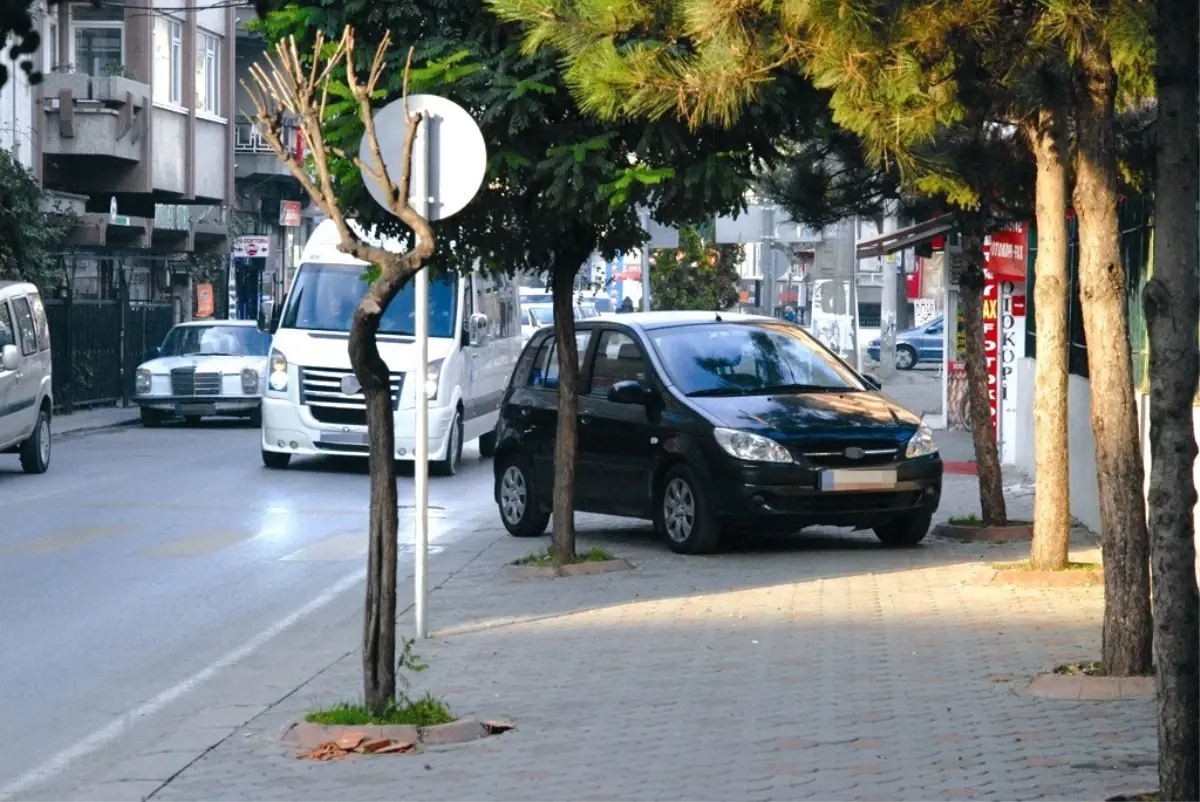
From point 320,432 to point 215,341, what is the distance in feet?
37.6

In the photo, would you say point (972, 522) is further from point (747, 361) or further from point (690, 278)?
point (690, 278)

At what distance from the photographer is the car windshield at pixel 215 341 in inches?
1331

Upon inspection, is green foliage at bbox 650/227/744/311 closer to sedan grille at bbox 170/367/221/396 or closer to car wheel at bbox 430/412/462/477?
sedan grille at bbox 170/367/221/396

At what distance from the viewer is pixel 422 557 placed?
33.7 feet

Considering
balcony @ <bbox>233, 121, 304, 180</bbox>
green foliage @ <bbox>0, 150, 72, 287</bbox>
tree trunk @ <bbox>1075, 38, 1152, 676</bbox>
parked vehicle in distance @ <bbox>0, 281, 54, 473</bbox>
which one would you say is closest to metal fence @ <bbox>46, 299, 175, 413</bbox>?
green foliage @ <bbox>0, 150, 72, 287</bbox>

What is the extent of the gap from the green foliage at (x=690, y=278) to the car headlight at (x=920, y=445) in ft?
105

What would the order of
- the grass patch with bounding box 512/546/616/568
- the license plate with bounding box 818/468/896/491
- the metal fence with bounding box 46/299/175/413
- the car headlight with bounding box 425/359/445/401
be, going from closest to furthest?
the grass patch with bounding box 512/546/616/568, the license plate with bounding box 818/468/896/491, the car headlight with bounding box 425/359/445/401, the metal fence with bounding box 46/299/175/413

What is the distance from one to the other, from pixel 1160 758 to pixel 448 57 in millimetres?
6732

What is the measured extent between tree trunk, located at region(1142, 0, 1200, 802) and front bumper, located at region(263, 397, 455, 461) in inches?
656

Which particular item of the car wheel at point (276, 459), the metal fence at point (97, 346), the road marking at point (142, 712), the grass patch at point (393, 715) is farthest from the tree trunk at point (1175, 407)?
the metal fence at point (97, 346)

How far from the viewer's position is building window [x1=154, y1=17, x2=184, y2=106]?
40906mm

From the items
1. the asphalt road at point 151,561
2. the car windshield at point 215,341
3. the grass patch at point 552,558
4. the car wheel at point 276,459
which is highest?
the car windshield at point 215,341

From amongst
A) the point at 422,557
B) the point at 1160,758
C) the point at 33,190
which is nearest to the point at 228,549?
the point at 422,557

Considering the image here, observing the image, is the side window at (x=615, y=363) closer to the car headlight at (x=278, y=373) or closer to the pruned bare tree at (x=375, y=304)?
the pruned bare tree at (x=375, y=304)
